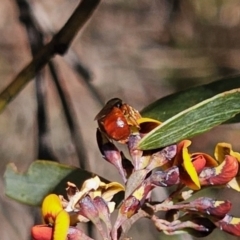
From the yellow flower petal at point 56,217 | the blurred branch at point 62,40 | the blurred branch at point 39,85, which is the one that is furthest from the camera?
→ the blurred branch at point 39,85

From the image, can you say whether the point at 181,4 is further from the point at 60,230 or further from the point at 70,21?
the point at 60,230

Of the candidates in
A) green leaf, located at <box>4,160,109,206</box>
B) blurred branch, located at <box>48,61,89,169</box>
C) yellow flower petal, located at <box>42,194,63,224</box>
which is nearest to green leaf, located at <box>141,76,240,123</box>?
green leaf, located at <box>4,160,109,206</box>

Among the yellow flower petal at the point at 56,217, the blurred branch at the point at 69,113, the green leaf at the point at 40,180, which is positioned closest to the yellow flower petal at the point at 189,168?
the yellow flower petal at the point at 56,217

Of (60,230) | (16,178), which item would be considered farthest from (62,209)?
(16,178)

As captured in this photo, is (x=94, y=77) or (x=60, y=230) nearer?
(x=60, y=230)

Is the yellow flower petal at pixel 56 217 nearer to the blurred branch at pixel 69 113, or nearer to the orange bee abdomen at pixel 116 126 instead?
the orange bee abdomen at pixel 116 126

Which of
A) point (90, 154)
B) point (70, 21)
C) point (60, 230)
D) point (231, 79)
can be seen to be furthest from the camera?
point (90, 154)
